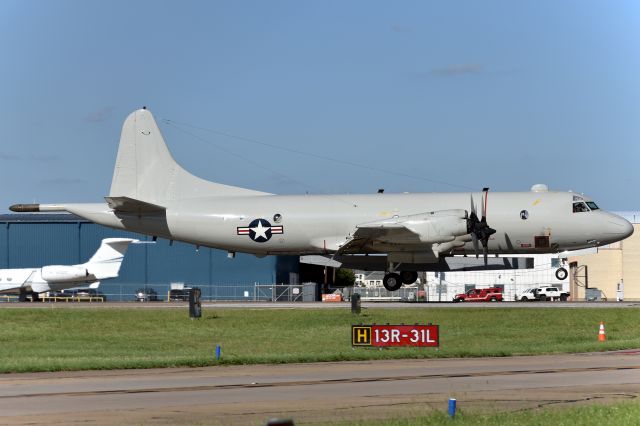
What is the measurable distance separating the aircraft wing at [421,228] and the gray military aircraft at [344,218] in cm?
6

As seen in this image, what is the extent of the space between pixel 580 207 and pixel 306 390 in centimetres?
3475

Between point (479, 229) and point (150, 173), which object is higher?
point (150, 173)

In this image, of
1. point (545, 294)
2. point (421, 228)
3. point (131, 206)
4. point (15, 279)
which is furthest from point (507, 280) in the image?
point (131, 206)

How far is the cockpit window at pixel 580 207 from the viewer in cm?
5362

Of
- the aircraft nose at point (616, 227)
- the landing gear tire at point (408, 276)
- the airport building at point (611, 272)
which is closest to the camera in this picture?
the aircraft nose at point (616, 227)

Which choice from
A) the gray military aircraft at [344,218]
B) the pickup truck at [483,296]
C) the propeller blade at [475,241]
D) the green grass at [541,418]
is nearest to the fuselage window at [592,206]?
the gray military aircraft at [344,218]

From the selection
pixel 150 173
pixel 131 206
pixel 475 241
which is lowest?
pixel 475 241

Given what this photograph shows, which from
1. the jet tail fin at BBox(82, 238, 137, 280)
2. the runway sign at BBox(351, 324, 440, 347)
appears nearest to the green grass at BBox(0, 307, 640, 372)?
the runway sign at BBox(351, 324, 440, 347)

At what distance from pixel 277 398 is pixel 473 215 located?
33.1 metres

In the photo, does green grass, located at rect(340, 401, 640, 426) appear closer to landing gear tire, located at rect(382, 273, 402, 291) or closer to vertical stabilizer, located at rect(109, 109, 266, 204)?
landing gear tire, located at rect(382, 273, 402, 291)

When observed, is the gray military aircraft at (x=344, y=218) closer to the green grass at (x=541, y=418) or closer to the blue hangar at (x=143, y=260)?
the green grass at (x=541, y=418)

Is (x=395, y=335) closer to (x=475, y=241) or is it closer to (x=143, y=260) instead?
(x=475, y=241)

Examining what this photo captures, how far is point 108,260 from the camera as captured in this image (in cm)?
7981

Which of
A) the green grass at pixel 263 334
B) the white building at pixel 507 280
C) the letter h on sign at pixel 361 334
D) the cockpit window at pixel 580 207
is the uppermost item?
the cockpit window at pixel 580 207
